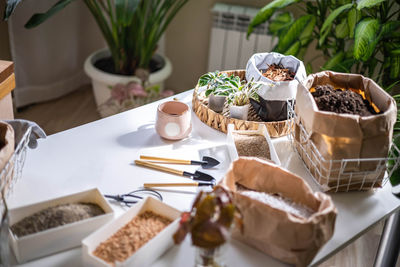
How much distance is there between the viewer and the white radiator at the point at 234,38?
2936 millimetres

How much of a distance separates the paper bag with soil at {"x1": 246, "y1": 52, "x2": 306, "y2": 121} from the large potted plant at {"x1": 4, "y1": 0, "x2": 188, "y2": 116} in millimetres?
1232

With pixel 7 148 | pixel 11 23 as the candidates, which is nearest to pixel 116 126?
pixel 7 148

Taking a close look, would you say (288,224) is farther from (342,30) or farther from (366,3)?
(342,30)

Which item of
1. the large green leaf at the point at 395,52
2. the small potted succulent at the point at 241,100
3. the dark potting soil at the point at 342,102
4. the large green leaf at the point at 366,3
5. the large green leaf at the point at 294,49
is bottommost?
the large green leaf at the point at 294,49

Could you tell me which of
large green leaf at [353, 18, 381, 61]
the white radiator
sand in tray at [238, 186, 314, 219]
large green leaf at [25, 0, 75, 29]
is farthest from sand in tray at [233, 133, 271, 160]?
the white radiator

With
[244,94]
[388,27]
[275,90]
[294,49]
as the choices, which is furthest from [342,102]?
[294,49]

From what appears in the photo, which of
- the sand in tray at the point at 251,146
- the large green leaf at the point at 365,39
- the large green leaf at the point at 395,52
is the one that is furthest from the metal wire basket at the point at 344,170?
the large green leaf at the point at 395,52

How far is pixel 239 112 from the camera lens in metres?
1.48

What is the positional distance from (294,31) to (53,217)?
1726 mm

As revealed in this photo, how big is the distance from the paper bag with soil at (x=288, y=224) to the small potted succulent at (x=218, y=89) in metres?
0.45

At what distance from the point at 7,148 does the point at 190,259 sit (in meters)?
0.50

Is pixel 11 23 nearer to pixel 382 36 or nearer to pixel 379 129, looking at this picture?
pixel 382 36

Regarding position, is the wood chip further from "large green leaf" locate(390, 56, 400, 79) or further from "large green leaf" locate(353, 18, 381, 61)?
"large green leaf" locate(390, 56, 400, 79)

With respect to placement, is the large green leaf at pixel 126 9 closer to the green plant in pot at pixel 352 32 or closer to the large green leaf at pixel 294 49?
the green plant in pot at pixel 352 32
